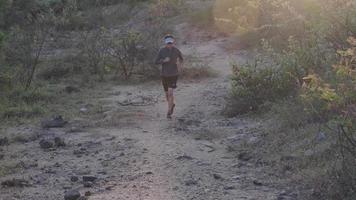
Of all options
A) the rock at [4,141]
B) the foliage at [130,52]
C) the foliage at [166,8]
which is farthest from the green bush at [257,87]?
the foliage at [166,8]

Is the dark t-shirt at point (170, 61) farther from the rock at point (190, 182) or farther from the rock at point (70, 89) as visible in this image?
the rock at point (190, 182)

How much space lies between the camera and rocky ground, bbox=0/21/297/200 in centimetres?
614

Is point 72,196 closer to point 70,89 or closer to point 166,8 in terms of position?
point 70,89

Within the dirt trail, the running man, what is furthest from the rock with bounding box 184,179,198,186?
the running man

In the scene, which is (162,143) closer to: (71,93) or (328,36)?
(328,36)

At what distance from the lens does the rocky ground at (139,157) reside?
6139 mm

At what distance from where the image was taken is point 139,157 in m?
7.46

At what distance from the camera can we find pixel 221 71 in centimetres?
1474

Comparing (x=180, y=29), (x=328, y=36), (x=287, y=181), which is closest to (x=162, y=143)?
(x=287, y=181)

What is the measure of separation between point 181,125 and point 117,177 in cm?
274

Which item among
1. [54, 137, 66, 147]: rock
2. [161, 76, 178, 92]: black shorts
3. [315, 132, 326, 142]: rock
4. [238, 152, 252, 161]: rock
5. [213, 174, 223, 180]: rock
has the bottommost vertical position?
[54, 137, 66, 147]: rock

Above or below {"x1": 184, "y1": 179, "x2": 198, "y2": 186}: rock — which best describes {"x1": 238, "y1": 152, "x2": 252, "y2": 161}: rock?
below

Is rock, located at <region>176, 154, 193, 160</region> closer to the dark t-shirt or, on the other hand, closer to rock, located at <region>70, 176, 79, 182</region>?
rock, located at <region>70, 176, 79, 182</region>

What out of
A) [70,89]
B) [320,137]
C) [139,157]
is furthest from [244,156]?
[70,89]
